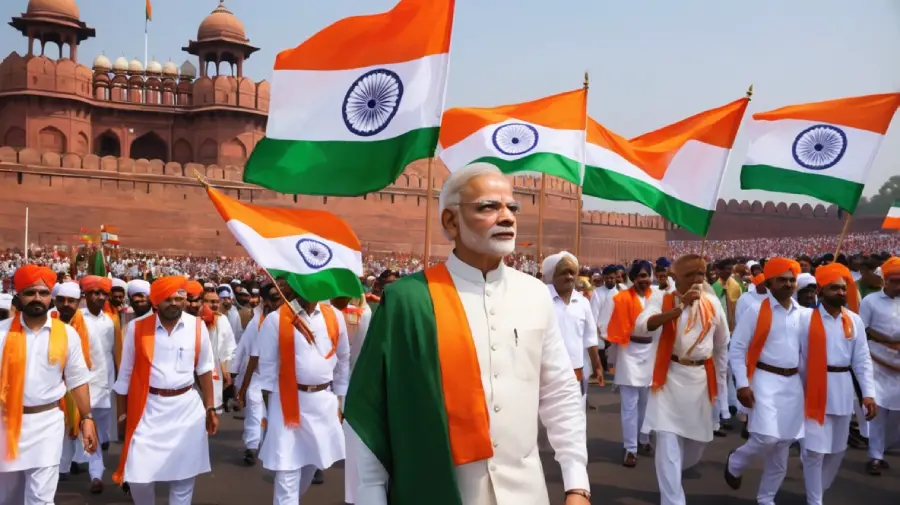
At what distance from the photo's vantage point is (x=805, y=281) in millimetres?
5133

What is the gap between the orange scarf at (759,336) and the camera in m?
4.78

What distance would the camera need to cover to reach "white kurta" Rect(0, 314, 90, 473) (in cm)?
398

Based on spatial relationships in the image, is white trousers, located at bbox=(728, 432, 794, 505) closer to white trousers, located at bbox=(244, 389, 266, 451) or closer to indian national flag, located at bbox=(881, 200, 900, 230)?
white trousers, located at bbox=(244, 389, 266, 451)

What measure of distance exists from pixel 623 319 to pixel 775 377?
2015mm

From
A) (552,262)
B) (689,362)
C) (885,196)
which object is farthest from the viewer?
(885,196)

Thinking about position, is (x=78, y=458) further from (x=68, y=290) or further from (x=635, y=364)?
(x=635, y=364)

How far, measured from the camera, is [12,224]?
29.8m

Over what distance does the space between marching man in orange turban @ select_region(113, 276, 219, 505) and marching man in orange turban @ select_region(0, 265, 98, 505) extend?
25 centimetres

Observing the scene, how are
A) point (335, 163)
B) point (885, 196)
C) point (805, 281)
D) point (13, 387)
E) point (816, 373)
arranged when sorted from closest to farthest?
point (13, 387) < point (335, 163) < point (816, 373) < point (805, 281) < point (885, 196)

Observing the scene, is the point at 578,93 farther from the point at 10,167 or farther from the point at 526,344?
the point at 10,167

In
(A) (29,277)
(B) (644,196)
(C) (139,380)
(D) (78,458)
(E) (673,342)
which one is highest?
(B) (644,196)

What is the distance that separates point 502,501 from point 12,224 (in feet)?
105

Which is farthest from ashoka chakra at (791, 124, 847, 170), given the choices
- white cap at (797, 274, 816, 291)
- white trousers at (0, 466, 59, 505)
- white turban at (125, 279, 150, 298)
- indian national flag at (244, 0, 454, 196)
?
white trousers at (0, 466, 59, 505)

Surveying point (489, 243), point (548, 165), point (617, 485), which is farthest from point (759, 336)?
point (489, 243)
